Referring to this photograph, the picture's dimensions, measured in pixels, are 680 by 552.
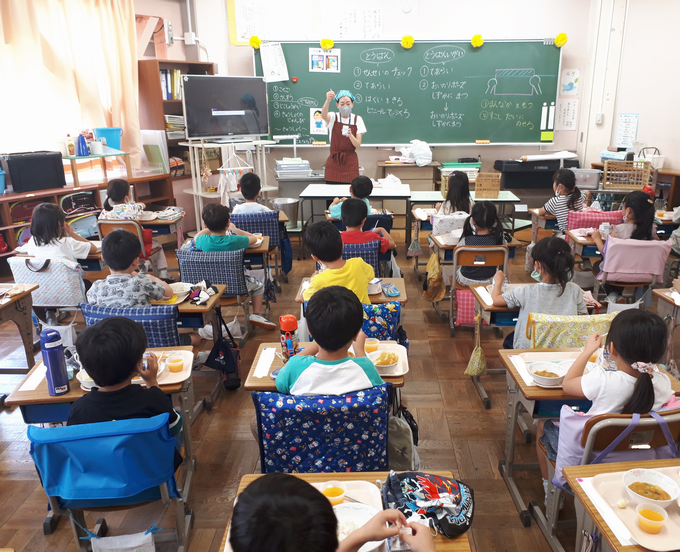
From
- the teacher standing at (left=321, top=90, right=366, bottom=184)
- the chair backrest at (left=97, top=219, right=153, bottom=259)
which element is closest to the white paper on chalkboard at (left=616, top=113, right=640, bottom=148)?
the teacher standing at (left=321, top=90, right=366, bottom=184)

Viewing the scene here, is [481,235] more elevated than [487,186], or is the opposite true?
[487,186]

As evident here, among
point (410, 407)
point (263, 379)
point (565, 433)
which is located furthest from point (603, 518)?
point (410, 407)

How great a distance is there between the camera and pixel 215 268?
3344mm

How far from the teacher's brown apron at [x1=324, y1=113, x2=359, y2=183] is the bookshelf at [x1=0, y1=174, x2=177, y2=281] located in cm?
198

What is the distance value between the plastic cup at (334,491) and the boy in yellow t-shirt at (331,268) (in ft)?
4.22

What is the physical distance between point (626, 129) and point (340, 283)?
5.82m

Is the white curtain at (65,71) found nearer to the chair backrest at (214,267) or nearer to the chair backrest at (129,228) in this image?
the chair backrest at (129,228)

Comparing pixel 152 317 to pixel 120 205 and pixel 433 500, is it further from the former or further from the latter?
pixel 120 205

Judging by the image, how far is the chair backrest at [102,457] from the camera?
1493mm

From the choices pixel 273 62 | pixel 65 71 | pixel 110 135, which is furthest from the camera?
pixel 273 62

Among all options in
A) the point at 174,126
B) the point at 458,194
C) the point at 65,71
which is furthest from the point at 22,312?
the point at 174,126

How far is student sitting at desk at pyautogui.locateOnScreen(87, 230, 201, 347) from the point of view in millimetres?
2623

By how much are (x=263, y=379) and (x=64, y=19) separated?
5.03 metres

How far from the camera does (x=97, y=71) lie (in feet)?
18.9
